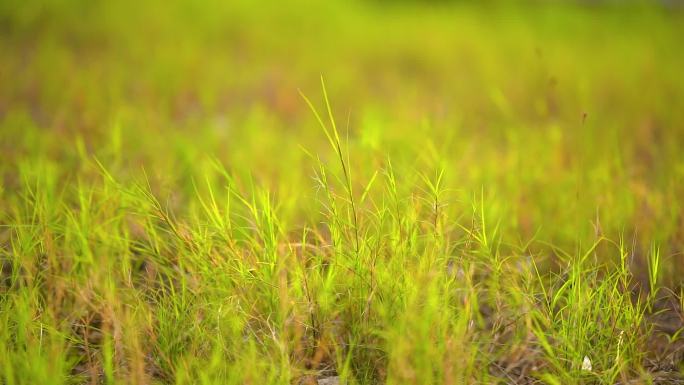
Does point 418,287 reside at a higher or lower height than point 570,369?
higher

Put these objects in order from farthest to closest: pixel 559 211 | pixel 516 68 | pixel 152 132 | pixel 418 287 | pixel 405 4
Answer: pixel 405 4 < pixel 516 68 < pixel 152 132 < pixel 559 211 < pixel 418 287

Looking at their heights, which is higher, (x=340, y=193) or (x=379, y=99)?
(x=340, y=193)

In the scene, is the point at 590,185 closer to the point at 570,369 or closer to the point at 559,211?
the point at 559,211

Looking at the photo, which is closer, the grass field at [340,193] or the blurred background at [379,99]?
the grass field at [340,193]

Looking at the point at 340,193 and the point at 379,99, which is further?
the point at 379,99

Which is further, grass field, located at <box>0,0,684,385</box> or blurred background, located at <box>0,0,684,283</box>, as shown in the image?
blurred background, located at <box>0,0,684,283</box>

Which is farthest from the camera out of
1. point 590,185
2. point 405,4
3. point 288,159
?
point 405,4

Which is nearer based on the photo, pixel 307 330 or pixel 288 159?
pixel 307 330

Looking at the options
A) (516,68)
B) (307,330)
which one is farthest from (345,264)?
(516,68)
